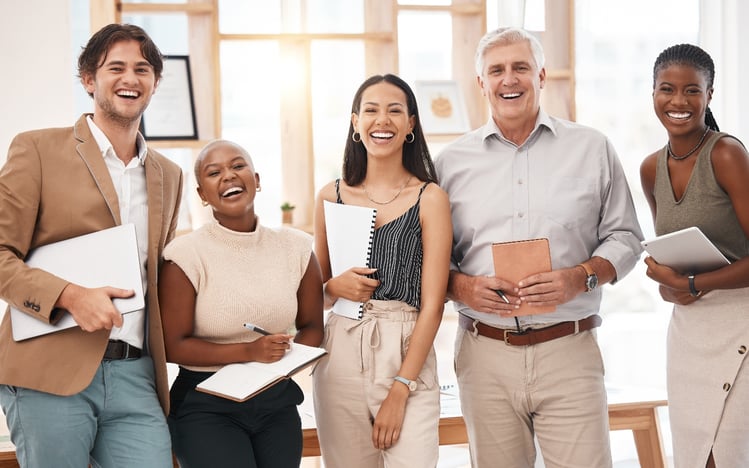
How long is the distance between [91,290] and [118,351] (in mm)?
242

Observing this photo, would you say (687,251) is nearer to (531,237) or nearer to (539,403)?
(531,237)

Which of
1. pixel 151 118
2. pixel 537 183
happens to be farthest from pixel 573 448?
pixel 151 118

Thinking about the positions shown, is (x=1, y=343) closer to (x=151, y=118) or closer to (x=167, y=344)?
(x=167, y=344)

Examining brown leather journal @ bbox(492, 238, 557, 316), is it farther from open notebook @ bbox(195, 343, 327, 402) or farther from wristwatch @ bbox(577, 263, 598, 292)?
open notebook @ bbox(195, 343, 327, 402)

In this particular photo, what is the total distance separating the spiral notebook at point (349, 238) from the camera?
7.05ft

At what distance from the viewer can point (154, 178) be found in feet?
6.82

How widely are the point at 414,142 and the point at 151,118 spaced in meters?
2.33

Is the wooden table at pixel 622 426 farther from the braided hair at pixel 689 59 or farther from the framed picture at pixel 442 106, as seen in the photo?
the framed picture at pixel 442 106

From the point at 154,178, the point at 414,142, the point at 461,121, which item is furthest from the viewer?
the point at 461,121

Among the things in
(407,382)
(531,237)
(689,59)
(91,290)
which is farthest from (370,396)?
(689,59)

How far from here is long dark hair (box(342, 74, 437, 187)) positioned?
2.25m

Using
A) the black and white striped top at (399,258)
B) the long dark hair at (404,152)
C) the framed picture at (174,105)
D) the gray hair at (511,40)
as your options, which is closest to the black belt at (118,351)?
Result: the black and white striped top at (399,258)

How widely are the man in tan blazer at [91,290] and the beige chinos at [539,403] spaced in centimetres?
91

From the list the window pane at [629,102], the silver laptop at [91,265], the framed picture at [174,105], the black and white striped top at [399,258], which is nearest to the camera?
the silver laptop at [91,265]
